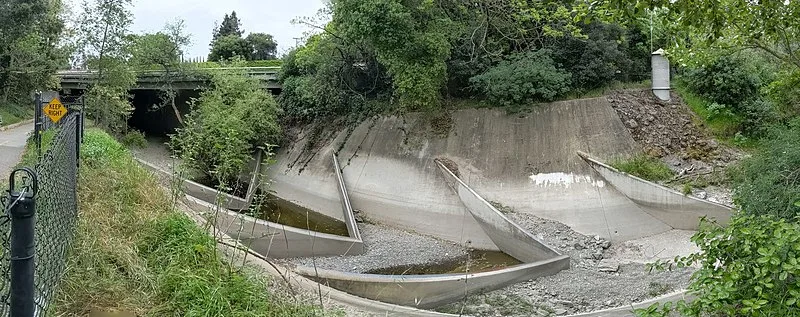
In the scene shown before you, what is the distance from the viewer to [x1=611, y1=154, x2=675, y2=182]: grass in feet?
45.1

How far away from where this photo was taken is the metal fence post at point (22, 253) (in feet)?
5.63

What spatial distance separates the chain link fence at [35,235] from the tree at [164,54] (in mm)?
18426

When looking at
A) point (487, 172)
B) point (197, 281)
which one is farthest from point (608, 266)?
point (197, 281)

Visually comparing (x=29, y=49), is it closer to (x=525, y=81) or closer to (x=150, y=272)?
(x=525, y=81)

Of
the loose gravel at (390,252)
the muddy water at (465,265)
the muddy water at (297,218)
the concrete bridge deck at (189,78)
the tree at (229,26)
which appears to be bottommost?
the muddy water at (465,265)

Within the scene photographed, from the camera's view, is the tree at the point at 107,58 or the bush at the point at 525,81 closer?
the bush at the point at 525,81

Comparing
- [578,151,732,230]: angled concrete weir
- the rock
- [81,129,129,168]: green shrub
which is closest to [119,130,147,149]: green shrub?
[81,129,129,168]: green shrub

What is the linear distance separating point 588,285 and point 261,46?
120ft

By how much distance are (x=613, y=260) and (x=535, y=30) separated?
875 centimetres

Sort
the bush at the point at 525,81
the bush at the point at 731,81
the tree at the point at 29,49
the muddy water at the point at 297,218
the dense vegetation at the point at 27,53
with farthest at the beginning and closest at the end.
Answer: the dense vegetation at the point at 27,53
the tree at the point at 29,49
the bush at the point at 525,81
the muddy water at the point at 297,218
the bush at the point at 731,81

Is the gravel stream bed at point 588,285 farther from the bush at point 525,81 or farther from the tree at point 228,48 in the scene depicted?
the tree at point 228,48

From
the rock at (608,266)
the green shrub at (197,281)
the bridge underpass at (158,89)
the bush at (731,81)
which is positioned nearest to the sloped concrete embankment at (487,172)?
the rock at (608,266)

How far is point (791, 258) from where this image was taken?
120 inches

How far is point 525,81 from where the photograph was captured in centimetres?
1620
